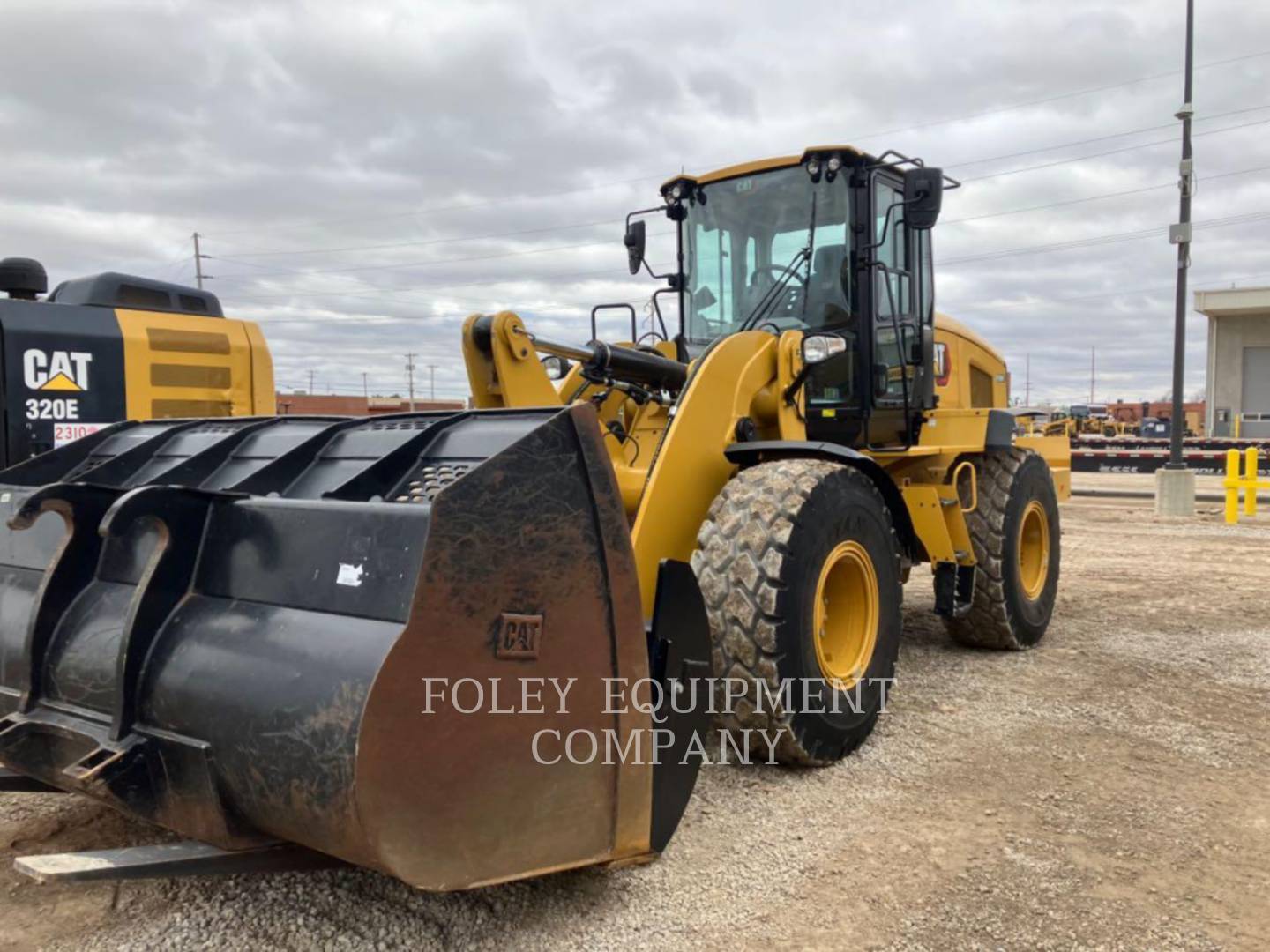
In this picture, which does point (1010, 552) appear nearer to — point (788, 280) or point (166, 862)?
point (788, 280)

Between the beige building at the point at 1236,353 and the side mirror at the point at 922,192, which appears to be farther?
the beige building at the point at 1236,353

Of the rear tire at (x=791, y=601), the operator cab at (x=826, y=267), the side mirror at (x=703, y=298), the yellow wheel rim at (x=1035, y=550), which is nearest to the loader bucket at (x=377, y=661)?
the rear tire at (x=791, y=601)

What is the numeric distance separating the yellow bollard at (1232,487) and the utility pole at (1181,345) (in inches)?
38.6

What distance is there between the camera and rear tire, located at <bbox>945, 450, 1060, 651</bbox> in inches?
224

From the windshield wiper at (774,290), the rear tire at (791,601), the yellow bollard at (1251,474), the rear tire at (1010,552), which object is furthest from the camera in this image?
the yellow bollard at (1251,474)

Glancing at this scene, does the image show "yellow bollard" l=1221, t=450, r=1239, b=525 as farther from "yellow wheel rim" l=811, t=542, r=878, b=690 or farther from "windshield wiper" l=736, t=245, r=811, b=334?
"yellow wheel rim" l=811, t=542, r=878, b=690

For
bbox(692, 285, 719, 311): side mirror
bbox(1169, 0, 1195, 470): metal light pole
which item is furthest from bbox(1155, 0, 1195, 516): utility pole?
bbox(692, 285, 719, 311): side mirror

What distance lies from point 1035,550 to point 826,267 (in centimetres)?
273

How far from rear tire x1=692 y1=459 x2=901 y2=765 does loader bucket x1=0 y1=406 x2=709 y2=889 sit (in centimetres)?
60

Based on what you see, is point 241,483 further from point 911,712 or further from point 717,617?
point 911,712

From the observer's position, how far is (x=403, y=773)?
221cm

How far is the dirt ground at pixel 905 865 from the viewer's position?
8.84ft

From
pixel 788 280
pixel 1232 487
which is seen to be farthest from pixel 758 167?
pixel 1232 487

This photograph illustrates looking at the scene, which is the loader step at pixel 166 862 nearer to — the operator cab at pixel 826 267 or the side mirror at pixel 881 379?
the operator cab at pixel 826 267
